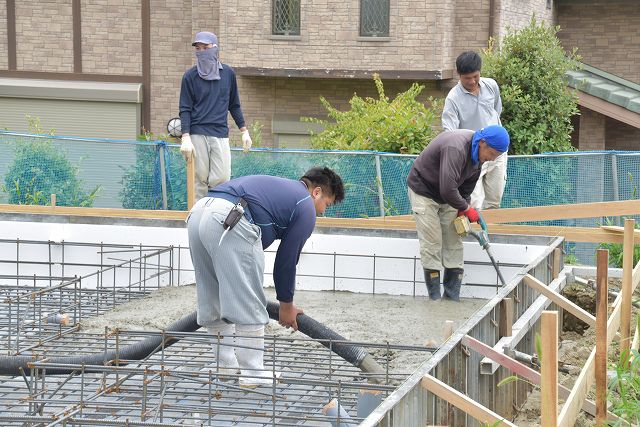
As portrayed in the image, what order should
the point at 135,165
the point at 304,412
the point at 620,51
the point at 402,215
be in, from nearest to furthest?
the point at 304,412
the point at 402,215
the point at 135,165
the point at 620,51

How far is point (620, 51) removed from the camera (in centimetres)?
1794

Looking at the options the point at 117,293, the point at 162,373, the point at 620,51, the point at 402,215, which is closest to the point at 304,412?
the point at 162,373

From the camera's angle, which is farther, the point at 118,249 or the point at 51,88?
the point at 51,88

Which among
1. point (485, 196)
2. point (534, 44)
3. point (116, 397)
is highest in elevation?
point (534, 44)

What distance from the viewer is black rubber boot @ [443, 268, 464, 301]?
8.85 meters

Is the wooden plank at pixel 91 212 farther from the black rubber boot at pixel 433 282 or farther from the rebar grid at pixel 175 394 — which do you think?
the rebar grid at pixel 175 394

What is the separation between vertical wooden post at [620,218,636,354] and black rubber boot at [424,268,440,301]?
2.08 metres

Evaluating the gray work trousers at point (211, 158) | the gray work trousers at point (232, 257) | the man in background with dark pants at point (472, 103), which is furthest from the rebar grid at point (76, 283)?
the man in background with dark pants at point (472, 103)

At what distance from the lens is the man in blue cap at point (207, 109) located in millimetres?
9516

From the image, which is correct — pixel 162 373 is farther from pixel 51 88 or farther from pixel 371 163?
pixel 51 88

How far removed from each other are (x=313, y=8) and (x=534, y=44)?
149 inches

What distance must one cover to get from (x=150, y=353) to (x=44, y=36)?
535 inches

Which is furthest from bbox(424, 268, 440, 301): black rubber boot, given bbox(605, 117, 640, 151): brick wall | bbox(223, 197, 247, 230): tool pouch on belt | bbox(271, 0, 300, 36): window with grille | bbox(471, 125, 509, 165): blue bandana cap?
bbox(605, 117, 640, 151): brick wall

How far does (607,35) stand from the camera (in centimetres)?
1802
